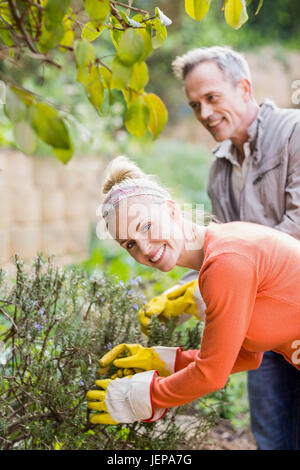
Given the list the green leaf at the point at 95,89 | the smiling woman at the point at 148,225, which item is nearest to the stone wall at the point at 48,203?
the smiling woman at the point at 148,225

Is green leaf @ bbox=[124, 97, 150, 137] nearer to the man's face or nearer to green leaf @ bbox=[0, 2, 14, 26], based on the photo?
green leaf @ bbox=[0, 2, 14, 26]

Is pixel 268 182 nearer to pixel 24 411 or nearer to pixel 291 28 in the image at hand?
pixel 24 411

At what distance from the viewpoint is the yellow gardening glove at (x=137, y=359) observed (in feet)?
4.89

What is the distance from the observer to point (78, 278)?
1.65 m

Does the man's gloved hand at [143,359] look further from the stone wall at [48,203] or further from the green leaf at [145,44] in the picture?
the stone wall at [48,203]

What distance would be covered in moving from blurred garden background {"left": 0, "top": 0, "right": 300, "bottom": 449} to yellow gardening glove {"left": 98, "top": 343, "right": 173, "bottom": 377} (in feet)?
3.29

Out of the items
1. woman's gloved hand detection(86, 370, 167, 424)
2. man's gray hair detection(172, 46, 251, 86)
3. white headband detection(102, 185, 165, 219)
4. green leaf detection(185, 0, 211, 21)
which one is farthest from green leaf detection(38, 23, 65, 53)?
man's gray hair detection(172, 46, 251, 86)

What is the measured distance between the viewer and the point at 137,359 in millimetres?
1493

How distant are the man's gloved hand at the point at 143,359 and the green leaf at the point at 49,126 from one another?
943 mm

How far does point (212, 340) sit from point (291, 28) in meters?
9.11

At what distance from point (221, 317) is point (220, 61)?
1.20 m

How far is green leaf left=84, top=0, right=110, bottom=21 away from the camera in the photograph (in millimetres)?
873
